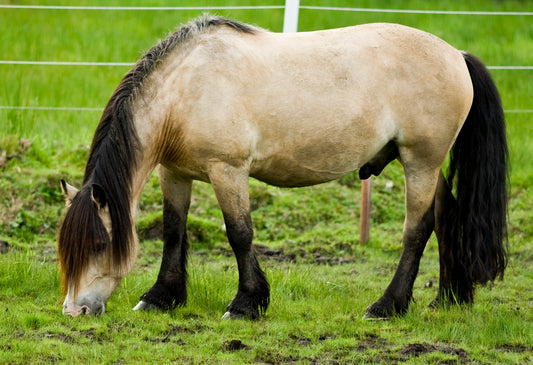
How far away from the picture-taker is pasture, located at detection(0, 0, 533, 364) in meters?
4.42

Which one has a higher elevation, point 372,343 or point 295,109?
point 295,109

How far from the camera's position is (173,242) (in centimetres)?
→ 538

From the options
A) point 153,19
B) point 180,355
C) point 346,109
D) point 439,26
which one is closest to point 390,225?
point 346,109

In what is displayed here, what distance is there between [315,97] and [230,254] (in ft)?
7.90

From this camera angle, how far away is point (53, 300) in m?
5.25

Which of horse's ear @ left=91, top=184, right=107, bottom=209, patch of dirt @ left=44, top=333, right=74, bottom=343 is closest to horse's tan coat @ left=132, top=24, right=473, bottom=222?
horse's ear @ left=91, top=184, right=107, bottom=209

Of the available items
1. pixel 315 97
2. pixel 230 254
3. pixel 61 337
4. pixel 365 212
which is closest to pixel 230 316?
pixel 61 337

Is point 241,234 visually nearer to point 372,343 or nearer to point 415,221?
point 372,343

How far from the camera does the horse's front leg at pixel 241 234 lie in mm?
4934

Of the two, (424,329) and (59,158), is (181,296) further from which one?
(59,158)

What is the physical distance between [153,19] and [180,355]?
10221 millimetres

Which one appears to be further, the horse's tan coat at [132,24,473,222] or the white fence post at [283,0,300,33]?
the white fence post at [283,0,300,33]

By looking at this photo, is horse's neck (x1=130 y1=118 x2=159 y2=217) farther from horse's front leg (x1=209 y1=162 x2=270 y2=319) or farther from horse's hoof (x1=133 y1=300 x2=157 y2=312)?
horse's hoof (x1=133 y1=300 x2=157 y2=312)

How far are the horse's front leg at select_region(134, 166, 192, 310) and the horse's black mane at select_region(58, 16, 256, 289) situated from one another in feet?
1.97
